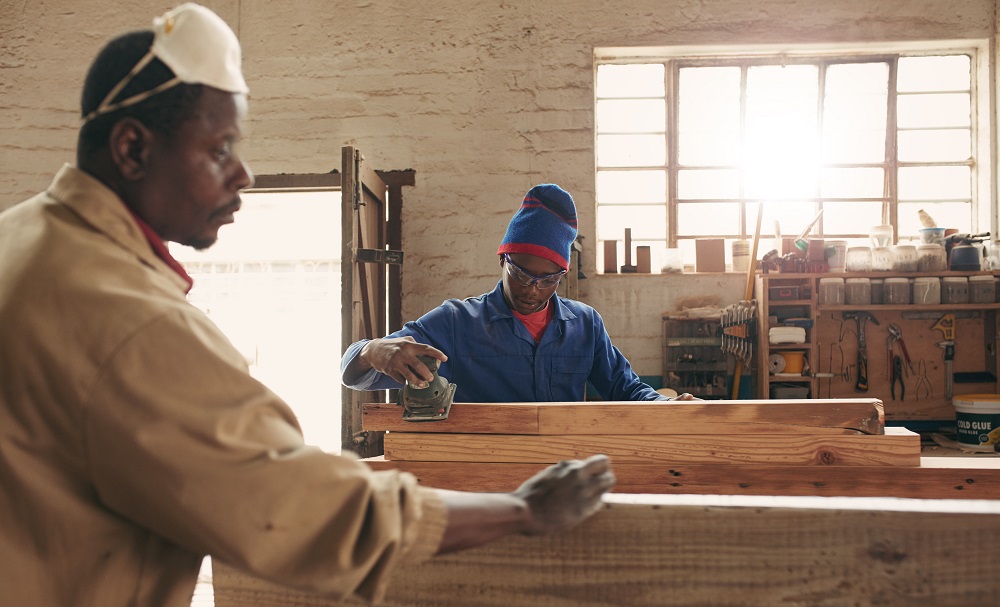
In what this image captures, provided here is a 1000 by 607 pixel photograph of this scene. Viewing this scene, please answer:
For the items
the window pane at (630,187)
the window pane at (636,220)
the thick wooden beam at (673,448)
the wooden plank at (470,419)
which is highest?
the window pane at (630,187)

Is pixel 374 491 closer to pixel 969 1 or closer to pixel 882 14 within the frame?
pixel 882 14

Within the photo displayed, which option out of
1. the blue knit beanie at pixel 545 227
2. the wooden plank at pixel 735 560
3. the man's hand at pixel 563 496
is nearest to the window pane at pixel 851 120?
the blue knit beanie at pixel 545 227

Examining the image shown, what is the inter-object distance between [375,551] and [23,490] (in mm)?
377

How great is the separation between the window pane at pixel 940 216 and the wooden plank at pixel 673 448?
12.6 ft

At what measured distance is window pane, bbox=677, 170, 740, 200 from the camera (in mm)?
4918

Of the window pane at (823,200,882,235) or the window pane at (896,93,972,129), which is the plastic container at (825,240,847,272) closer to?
the window pane at (823,200,882,235)

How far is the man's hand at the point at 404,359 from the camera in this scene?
5.65 feet

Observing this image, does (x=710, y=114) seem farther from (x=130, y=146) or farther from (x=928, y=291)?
(x=130, y=146)

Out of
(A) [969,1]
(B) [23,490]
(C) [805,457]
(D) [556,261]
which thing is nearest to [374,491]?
(B) [23,490]

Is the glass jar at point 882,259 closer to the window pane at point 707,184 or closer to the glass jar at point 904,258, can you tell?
the glass jar at point 904,258

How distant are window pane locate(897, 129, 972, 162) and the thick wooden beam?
4.07 meters

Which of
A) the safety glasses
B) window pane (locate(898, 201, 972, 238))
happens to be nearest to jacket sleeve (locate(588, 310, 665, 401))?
the safety glasses

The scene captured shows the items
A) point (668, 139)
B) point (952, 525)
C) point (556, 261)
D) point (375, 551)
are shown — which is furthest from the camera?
point (668, 139)

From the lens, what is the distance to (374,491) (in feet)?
2.37
